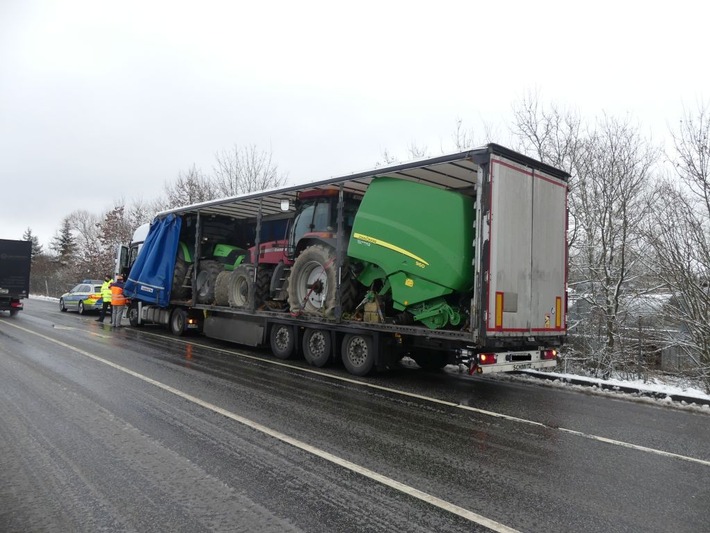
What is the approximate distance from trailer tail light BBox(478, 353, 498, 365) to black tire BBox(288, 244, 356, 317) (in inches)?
112

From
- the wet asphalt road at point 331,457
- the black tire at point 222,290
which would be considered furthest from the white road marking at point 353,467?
the black tire at point 222,290

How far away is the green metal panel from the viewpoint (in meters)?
7.72

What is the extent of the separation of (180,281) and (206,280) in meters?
1.22

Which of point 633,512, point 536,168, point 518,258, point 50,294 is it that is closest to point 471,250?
point 518,258

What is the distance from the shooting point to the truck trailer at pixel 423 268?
7.46m

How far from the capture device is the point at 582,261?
44.8 ft

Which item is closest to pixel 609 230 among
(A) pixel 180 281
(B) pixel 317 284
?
(B) pixel 317 284

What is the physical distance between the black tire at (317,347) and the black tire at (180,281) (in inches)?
241

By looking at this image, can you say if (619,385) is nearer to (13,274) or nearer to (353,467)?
(353,467)

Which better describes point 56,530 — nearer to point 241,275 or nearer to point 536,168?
point 536,168

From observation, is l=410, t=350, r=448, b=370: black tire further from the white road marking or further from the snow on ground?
the white road marking

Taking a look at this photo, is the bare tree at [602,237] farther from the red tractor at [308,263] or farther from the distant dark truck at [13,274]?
the distant dark truck at [13,274]

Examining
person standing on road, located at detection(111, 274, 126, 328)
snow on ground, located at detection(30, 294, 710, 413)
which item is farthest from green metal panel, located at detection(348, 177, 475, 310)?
person standing on road, located at detection(111, 274, 126, 328)

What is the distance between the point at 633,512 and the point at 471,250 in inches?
181
